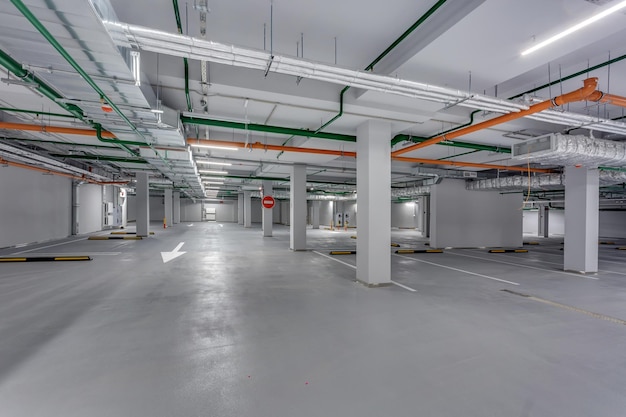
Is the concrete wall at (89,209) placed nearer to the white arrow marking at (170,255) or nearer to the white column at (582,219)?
the white arrow marking at (170,255)

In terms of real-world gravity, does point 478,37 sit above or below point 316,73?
above

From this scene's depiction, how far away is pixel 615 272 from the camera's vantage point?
809 cm

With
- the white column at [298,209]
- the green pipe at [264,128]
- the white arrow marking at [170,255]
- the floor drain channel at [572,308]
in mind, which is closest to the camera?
the floor drain channel at [572,308]

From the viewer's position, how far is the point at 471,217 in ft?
45.3

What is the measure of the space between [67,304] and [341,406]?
4.81 metres

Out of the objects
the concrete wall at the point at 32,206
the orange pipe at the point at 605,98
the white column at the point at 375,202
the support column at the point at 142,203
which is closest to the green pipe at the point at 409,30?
the white column at the point at 375,202

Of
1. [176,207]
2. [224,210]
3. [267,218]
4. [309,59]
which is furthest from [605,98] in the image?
[224,210]

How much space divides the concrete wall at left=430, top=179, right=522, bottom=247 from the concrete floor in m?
6.91

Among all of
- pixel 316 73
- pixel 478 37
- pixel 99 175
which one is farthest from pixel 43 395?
pixel 99 175

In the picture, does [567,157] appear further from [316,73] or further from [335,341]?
[335,341]

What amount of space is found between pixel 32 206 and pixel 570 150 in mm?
17690

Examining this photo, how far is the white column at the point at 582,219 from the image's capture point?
7.72 m

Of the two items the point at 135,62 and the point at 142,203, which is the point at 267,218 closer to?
the point at 142,203

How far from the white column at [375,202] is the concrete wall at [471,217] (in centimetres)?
812
